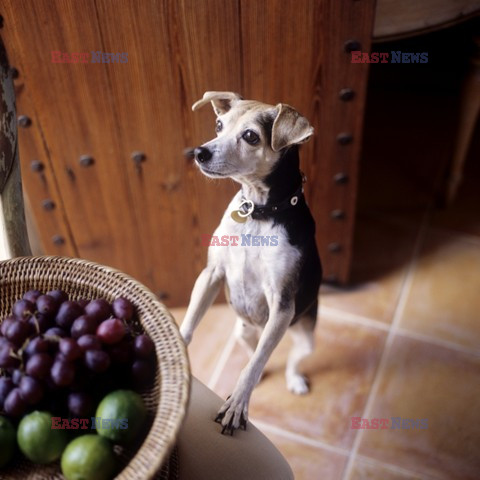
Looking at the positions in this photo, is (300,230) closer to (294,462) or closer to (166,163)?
(166,163)

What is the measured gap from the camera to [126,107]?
1.45m

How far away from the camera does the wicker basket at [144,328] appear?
2.54ft

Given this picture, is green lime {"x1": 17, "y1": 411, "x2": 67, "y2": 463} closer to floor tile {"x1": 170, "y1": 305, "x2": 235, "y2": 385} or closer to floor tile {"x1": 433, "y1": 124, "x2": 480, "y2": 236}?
floor tile {"x1": 170, "y1": 305, "x2": 235, "y2": 385}

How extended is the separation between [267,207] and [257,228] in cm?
4

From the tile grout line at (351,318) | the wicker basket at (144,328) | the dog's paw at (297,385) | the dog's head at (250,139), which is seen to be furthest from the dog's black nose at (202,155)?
the tile grout line at (351,318)

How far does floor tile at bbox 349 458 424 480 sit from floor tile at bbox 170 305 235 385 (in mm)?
521

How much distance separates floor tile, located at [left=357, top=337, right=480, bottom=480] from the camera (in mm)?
1655

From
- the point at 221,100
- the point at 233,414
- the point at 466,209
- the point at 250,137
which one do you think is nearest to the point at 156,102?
the point at 221,100

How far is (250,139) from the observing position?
0.99m

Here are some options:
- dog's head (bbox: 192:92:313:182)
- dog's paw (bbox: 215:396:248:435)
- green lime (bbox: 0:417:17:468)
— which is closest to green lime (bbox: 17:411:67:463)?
green lime (bbox: 0:417:17:468)

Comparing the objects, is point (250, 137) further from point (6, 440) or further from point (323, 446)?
point (323, 446)

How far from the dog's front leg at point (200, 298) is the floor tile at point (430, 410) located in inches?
33.8

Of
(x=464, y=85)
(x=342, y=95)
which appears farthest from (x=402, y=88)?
(x=342, y=95)

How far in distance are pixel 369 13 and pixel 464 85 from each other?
0.83 meters
